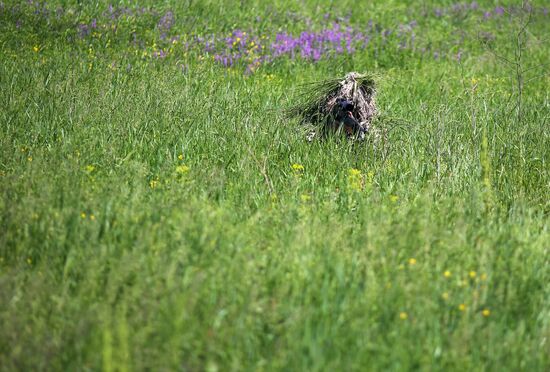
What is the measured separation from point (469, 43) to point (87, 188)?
29.0 ft

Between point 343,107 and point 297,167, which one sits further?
point 343,107

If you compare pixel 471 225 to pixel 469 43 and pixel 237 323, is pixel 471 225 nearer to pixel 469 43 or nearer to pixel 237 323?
pixel 237 323

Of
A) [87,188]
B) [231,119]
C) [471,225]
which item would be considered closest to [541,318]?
[471,225]

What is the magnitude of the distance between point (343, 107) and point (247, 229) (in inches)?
98.4

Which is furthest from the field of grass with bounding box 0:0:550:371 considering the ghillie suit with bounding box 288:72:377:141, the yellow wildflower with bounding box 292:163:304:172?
the ghillie suit with bounding box 288:72:377:141

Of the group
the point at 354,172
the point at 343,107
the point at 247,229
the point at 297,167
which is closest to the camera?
the point at 247,229

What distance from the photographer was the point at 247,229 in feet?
13.3

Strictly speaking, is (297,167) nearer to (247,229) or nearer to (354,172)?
(354,172)

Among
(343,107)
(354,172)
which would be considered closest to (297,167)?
(354,172)

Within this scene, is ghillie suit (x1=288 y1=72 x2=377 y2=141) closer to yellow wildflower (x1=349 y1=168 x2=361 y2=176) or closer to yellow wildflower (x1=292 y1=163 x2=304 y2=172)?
yellow wildflower (x1=292 y1=163 x2=304 y2=172)

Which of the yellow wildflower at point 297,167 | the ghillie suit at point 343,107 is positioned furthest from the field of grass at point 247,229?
the ghillie suit at point 343,107

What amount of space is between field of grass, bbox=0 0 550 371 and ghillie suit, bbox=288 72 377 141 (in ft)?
0.66

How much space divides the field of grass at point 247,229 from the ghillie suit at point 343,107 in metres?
0.20

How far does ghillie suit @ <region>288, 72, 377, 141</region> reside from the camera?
6.23m
